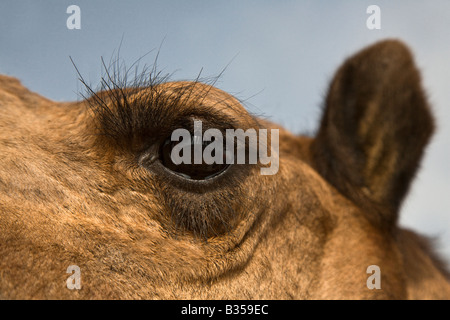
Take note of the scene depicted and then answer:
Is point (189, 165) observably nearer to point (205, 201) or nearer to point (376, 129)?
point (205, 201)

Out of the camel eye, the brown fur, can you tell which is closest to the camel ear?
the brown fur

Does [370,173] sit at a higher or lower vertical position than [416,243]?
higher

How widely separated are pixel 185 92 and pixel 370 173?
159 cm

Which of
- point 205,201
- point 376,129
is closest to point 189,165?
point 205,201

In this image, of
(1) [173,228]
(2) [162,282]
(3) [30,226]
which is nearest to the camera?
(3) [30,226]

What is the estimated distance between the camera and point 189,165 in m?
2.34

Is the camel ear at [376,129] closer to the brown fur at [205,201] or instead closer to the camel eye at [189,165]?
the brown fur at [205,201]

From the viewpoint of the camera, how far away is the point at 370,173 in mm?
3229

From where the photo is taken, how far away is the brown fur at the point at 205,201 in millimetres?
1962

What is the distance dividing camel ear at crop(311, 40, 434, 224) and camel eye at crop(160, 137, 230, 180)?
1151 mm

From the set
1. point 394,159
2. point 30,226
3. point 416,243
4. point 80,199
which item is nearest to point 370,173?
point 394,159

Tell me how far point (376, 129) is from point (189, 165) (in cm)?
161

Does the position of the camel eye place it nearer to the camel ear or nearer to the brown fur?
the brown fur
